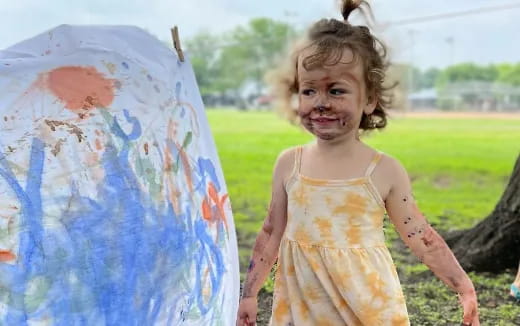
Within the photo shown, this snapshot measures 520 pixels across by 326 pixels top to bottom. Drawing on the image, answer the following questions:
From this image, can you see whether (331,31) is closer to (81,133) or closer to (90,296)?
(81,133)

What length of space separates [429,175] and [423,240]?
729cm

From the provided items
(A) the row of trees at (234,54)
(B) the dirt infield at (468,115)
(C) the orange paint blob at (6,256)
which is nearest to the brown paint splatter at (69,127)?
(C) the orange paint blob at (6,256)

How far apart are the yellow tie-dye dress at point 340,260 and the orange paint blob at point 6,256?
673 mm

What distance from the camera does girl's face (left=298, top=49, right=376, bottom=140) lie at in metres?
1.81

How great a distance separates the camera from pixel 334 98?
5.94 feet

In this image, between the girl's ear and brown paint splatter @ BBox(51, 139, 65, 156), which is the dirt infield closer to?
the girl's ear

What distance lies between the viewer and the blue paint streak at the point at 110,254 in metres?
1.64

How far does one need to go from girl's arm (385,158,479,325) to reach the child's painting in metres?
0.51

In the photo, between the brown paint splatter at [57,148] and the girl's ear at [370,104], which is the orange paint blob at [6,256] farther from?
the girl's ear at [370,104]

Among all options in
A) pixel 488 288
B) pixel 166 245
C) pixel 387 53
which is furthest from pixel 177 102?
pixel 488 288

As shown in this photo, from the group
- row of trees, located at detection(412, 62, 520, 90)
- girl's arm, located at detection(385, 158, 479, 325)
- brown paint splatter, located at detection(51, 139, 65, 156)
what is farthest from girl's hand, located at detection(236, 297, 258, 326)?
row of trees, located at detection(412, 62, 520, 90)

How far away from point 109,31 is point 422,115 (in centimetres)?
2334

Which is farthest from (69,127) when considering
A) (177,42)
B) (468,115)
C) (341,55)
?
(468,115)

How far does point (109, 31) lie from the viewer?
1933 mm
